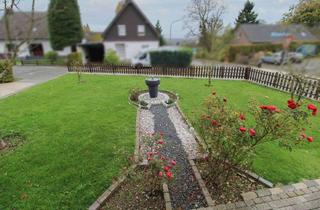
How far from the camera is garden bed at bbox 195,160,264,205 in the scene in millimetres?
3469

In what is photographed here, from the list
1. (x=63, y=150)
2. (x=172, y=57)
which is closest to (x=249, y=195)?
(x=63, y=150)

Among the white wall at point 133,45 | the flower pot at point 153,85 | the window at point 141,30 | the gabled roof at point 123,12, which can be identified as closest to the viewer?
the flower pot at point 153,85

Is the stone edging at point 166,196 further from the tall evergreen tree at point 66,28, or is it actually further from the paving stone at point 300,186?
the tall evergreen tree at point 66,28

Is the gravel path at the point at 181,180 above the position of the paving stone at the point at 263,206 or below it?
above

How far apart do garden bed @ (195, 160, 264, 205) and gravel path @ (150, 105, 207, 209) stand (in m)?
0.23

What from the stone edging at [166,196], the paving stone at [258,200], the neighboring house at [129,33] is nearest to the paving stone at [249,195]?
the paving stone at [258,200]

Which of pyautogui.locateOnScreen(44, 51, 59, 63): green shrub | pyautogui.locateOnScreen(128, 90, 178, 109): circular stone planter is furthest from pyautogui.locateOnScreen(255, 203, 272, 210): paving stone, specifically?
pyautogui.locateOnScreen(44, 51, 59, 63): green shrub

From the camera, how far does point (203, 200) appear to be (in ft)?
11.1

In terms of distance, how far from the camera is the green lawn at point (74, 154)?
11.6 ft

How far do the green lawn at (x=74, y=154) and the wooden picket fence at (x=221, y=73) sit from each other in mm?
4106

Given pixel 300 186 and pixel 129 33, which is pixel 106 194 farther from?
pixel 129 33

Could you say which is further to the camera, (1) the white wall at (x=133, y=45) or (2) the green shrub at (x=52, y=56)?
→ (1) the white wall at (x=133, y=45)

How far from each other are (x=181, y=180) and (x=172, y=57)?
1735 cm

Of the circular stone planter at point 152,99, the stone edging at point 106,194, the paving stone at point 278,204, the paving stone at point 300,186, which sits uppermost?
the circular stone planter at point 152,99
